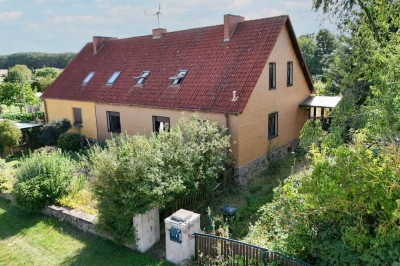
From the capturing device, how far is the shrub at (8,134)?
20.2 metres

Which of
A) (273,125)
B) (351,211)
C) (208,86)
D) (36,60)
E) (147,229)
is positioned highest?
(36,60)

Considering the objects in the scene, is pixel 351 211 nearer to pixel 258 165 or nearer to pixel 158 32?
pixel 258 165

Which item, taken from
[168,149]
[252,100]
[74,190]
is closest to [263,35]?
[252,100]

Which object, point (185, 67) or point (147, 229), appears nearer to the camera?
point (147, 229)

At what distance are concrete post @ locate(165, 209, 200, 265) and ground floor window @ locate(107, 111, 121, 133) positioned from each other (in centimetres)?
1164

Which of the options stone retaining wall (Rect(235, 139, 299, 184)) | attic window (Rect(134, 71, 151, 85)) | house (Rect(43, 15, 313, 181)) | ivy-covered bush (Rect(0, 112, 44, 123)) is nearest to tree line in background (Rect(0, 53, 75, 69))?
ivy-covered bush (Rect(0, 112, 44, 123))

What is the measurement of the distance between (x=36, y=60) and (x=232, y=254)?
129 meters

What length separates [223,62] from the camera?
1630 centimetres

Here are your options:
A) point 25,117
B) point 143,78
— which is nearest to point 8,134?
point 143,78

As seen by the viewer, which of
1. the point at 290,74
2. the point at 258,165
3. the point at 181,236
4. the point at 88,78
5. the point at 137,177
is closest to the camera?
the point at 181,236

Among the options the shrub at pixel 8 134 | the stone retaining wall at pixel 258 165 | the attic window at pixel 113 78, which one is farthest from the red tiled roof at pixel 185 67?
the shrub at pixel 8 134

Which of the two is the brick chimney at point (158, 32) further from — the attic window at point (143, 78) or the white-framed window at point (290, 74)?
A: the white-framed window at point (290, 74)

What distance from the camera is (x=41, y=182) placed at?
11.8m

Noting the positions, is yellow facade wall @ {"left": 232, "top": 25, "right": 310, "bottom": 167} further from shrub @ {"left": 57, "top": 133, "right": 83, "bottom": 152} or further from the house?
shrub @ {"left": 57, "top": 133, "right": 83, "bottom": 152}
